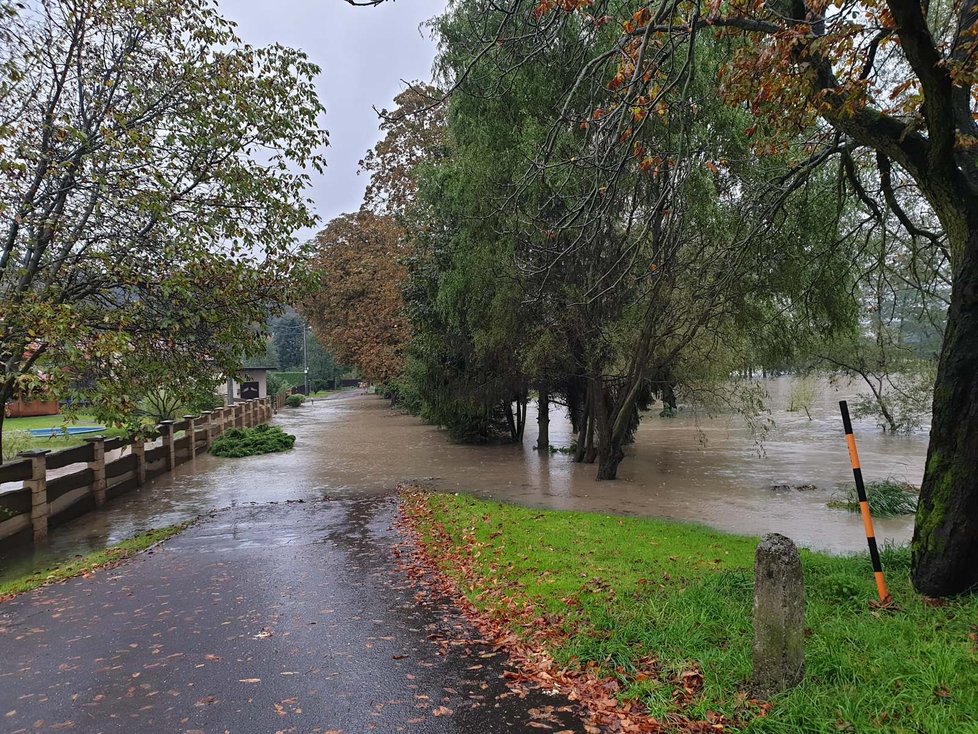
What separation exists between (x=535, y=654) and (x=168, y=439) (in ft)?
50.6

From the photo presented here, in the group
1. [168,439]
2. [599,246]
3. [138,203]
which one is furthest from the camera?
[168,439]

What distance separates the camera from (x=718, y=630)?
15.4ft

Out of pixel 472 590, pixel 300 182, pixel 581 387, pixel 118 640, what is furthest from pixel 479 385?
pixel 118 640

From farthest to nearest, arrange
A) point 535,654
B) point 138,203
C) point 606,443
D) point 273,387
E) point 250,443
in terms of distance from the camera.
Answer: point 273,387 → point 250,443 → point 606,443 → point 138,203 → point 535,654

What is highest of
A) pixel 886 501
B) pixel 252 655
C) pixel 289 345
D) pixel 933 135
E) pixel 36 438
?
pixel 289 345

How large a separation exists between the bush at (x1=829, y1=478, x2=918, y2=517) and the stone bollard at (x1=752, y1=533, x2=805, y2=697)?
9599mm

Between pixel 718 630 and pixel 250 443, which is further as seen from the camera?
pixel 250 443

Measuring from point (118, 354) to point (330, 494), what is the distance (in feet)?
21.1

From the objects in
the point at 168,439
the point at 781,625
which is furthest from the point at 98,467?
the point at 781,625

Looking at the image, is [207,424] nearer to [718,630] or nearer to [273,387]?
[718,630]

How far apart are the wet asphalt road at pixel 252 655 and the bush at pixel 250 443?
43.8 ft

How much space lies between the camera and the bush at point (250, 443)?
21219 millimetres

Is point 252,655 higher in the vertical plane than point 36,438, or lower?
higher

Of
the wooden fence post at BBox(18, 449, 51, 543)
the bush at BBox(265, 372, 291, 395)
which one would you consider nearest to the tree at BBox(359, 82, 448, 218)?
the wooden fence post at BBox(18, 449, 51, 543)
